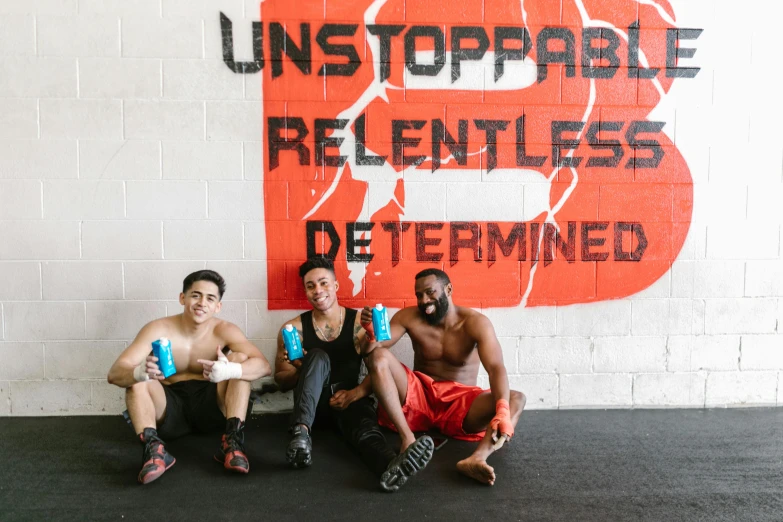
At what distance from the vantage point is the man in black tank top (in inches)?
113

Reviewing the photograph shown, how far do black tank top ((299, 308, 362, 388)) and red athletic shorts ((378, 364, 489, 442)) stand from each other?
0.31m

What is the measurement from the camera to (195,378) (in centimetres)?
323

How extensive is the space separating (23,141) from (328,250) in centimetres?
187

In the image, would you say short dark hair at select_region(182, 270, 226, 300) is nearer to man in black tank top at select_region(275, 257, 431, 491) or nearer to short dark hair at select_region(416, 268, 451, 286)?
man in black tank top at select_region(275, 257, 431, 491)

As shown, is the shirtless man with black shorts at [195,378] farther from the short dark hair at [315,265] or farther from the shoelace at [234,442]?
the short dark hair at [315,265]

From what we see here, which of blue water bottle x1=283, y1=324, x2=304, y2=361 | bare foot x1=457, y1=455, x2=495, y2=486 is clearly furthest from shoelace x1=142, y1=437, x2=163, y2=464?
bare foot x1=457, y1=455, x2=495, y2=486

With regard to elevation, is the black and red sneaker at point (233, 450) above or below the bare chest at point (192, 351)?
below

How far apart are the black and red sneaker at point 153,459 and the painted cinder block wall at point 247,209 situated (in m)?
0.91

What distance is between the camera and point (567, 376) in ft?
12.2

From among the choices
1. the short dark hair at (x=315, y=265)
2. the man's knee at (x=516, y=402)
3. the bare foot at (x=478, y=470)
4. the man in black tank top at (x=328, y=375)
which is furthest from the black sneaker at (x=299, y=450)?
the man's knee at (x=516, y=402)

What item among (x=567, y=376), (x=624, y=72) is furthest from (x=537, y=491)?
(x=624, y=72)

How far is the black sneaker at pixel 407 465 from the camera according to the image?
2553mm

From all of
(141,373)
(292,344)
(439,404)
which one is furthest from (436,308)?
(141,373)

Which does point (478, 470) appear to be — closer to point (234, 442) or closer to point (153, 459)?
point (234, 442)
